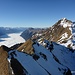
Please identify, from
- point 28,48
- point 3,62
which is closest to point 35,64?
point 3,62

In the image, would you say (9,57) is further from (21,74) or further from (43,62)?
(43,62)

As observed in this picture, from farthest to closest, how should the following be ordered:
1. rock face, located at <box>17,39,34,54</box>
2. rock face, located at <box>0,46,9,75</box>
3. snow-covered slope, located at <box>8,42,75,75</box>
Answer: rock face, located at <box>17,39,34,54</box> → snow-covered slope, located at <box>8,42,75,75</box> → rock face, located at <box>0,46,9,75</box>

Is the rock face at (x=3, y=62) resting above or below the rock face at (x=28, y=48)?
above

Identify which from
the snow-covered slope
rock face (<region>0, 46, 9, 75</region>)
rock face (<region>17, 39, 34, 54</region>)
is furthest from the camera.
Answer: rock face (<region>17, 39, 34, 54</region>)

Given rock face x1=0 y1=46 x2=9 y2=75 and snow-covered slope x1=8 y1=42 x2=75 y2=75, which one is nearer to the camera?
rock face x1=0 y1=46 x2=9 y2=75

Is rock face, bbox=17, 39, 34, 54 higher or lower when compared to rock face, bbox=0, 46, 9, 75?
lower

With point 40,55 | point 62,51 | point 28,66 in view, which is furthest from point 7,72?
point 62,51

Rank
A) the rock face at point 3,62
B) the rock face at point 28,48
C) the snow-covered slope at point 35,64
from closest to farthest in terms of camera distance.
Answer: the rock face at point 3,62, the snow-covered slope at point 35,64, the rock face at point 28,48

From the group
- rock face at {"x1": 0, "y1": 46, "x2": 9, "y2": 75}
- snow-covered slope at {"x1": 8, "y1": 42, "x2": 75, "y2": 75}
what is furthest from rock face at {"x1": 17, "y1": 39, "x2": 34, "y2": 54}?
rock face at {"x1": 0, "y1": 46, "x2": 9, "y2": 75}

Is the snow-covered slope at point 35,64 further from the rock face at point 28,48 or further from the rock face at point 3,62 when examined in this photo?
the rock face at point 28,48

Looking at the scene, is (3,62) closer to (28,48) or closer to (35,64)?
(35,64)

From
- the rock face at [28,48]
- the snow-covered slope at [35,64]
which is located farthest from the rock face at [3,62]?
the rock face at [28,48]

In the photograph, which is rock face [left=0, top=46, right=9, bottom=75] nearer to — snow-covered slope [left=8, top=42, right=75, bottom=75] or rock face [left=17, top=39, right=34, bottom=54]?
snow-covered slope [left=8, top=42, right=75, bottom=75]
